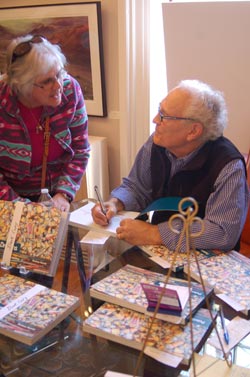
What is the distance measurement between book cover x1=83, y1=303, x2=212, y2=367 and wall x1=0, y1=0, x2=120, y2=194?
2118 millimetres

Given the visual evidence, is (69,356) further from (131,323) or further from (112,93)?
(112,93)

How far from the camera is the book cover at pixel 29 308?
A: 988 mm

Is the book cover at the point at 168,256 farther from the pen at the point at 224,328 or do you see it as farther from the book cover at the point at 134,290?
the pen at the point at 224,328

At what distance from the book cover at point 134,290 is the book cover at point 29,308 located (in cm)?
9

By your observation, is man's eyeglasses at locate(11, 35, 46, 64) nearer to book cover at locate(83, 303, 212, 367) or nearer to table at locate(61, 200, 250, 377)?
table at locate(61, 200, 250, 377)

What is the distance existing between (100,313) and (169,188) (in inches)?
28.4

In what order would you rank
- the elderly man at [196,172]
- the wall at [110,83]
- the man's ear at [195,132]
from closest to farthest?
the elderly man at [196,172] < the man's ear at [195,132] < the wall at [110,83]

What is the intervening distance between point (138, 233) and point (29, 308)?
0.48 meters

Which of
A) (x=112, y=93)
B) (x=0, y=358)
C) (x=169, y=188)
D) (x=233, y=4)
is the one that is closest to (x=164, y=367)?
(x=0, y=358)

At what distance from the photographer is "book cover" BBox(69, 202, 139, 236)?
1490 mm

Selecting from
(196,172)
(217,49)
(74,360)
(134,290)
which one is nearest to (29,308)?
(74,360)

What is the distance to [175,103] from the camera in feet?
4.82

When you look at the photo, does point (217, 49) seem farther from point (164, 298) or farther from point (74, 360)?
point (74, 360)

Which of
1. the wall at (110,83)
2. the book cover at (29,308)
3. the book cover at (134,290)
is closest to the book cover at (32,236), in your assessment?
the book cover at (29,308)
